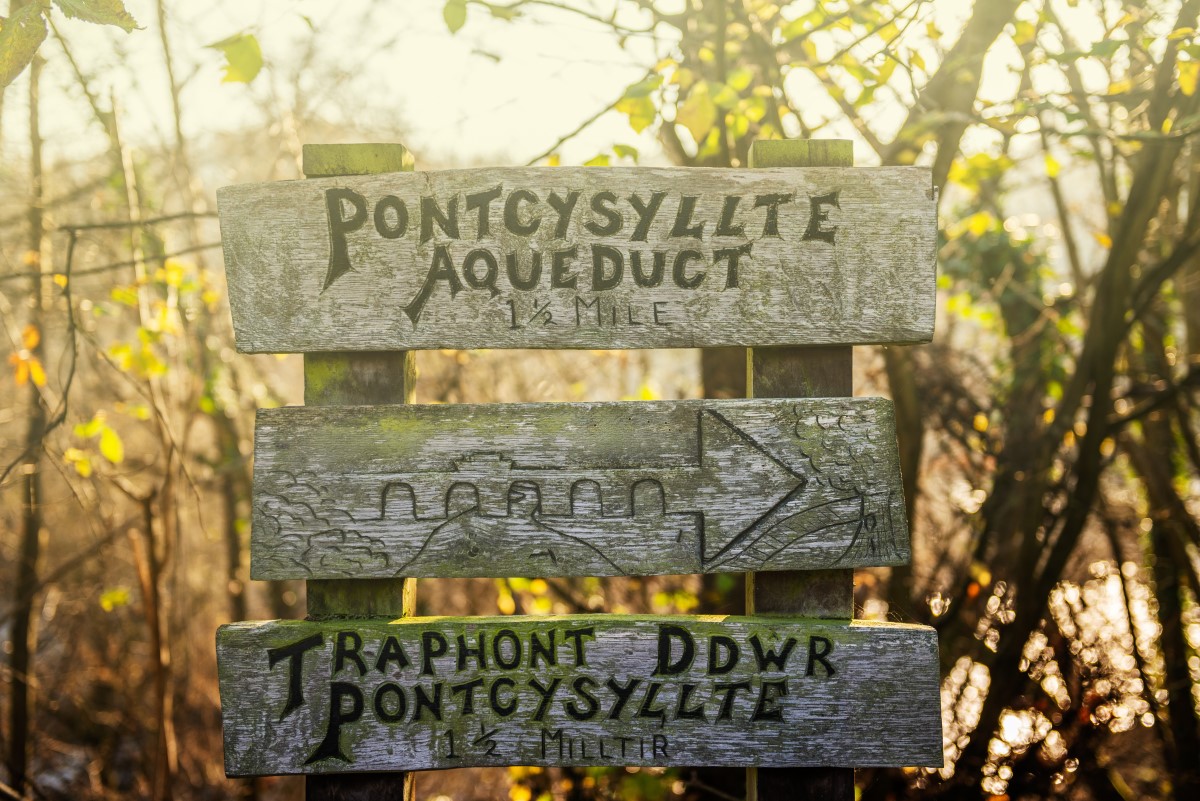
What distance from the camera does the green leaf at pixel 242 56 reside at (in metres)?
2.04

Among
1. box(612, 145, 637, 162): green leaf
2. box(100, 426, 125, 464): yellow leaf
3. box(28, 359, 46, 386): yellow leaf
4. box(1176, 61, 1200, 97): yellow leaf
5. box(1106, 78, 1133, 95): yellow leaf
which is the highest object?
box(1106, 78, 1133, 95): yellow leaf

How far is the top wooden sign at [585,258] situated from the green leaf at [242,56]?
0.55m

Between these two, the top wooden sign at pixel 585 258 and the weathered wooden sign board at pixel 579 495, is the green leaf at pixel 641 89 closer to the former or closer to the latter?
the top wooden sign at pixel 585 258

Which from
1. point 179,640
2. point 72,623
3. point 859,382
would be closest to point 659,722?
point 859,382

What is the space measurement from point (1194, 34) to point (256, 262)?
2.31m

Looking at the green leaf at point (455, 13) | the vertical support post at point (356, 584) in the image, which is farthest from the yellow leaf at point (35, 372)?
the green leaf at point (455, 13)

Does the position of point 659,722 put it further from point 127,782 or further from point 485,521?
point 127,782

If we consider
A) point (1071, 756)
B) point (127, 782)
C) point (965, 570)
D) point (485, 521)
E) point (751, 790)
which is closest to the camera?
point (485, 521)

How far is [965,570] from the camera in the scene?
127 inches

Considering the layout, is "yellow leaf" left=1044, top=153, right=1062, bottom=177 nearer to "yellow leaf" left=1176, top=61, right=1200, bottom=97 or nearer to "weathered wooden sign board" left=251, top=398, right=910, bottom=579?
"yellow leaf" left=1176, top=61, right=1200, bottom=97

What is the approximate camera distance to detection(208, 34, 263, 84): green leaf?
6.70 ft

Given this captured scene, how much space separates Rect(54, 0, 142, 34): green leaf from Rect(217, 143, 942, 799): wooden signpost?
42 cm

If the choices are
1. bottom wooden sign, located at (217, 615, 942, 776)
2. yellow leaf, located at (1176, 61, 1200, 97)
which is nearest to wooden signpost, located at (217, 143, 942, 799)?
bottom wooden sign, located at (217, 615, 942, 776)

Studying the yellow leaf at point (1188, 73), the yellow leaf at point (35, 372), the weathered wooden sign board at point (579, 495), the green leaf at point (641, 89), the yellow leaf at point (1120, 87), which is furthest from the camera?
the yellow leaf at point (35, 372)
